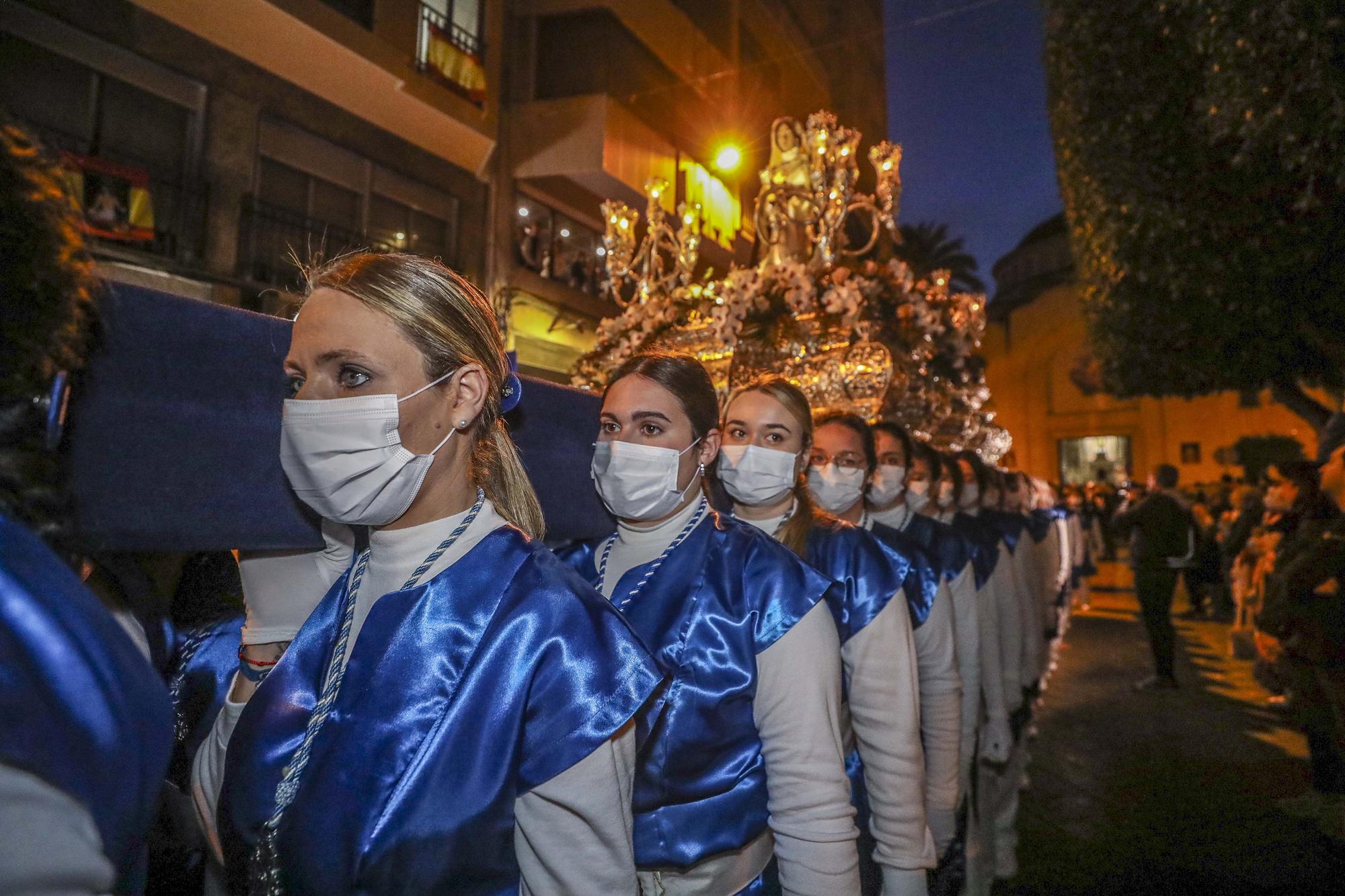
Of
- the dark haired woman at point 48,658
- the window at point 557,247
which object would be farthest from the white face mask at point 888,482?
the window at point 557,247

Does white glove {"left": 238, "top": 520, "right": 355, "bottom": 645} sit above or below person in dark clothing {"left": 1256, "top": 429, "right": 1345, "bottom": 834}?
above

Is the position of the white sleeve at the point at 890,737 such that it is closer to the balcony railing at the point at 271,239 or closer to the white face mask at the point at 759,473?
the white face mask at the point at 759,473

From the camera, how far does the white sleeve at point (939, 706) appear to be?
2.98 m

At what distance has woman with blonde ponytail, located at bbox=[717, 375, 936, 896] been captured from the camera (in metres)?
2.25

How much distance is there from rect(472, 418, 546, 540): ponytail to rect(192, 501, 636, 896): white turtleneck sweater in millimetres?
162

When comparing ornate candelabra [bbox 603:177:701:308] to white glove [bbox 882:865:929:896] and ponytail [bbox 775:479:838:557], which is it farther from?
white glove [bbox 882:865:929:896]

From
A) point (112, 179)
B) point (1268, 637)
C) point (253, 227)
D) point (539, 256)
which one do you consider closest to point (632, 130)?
point (539, 256)

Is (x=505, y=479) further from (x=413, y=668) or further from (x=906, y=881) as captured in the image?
(x=906, y=881)

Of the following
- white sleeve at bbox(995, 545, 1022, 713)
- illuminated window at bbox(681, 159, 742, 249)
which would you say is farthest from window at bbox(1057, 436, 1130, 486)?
white sleeve at bbox(995, 545, 1022, 713)

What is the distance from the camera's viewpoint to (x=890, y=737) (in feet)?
7.41

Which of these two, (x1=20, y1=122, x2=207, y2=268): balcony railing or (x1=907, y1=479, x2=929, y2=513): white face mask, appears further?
(x1=20, y1=122, x2=207, y2=268): balcony railing

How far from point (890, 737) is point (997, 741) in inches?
92.5

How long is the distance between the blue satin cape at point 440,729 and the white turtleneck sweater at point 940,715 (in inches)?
83.4

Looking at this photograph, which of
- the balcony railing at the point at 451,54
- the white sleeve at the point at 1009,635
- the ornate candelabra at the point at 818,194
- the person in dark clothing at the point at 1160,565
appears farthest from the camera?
the balcony railing at the point at 451,54
